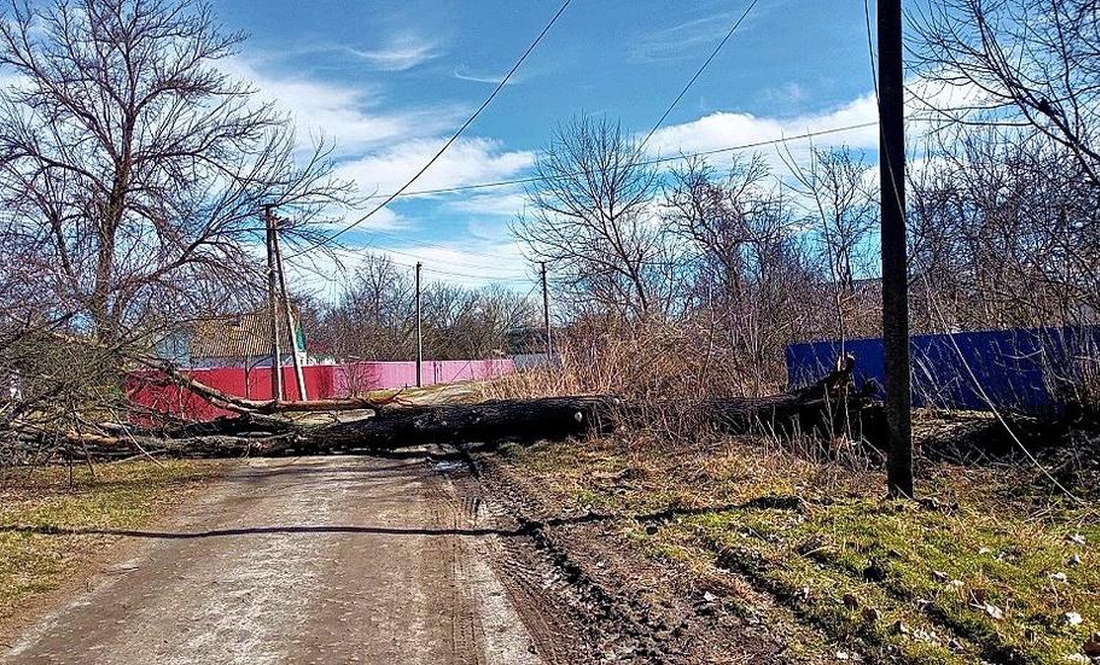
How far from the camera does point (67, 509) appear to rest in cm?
960

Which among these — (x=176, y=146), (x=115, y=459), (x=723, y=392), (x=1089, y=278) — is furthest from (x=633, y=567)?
(x=176, y=146)

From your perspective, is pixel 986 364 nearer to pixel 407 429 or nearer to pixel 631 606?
pixel 407 429

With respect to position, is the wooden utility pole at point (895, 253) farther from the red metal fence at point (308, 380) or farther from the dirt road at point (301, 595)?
the red metal fence at point (308, 380)

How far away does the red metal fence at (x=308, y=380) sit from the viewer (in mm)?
14672

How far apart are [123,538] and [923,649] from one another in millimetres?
6922

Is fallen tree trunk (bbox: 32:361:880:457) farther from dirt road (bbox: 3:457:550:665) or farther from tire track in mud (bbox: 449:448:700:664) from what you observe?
tire track in mud (bbox: 449:448:700:664)

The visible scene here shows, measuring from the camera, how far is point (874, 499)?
7902 millimetres

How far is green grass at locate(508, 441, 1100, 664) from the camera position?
452 centimetres

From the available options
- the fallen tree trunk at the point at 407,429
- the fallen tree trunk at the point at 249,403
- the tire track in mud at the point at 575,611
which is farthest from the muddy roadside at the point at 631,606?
the fallen tree trunk at the point at 249,403

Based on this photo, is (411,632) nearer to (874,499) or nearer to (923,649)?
(923,649)

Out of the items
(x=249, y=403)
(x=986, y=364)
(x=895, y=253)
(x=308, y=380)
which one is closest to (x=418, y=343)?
(x=308, y=380)

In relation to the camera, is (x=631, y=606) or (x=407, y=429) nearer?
(x=631, y=606)

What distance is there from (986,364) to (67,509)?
1323 cm

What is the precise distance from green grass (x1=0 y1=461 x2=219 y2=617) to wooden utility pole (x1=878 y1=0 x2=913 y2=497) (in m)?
6.95
